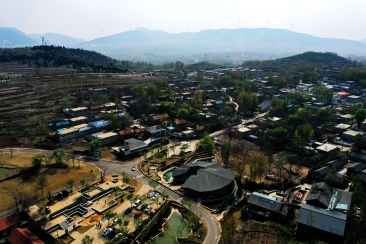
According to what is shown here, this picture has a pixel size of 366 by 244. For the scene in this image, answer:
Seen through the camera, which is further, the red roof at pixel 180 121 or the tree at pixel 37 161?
the red roof at pixel 180 121

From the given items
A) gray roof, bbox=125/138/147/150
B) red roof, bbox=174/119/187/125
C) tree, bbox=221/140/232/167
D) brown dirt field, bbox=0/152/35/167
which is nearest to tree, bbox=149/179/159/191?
gray roof, bbox=125/138/147/150

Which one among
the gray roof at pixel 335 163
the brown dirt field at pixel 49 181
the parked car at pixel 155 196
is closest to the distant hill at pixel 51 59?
the brown dirt field at pixel 49 181

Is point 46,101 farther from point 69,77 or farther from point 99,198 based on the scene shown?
point 99,198

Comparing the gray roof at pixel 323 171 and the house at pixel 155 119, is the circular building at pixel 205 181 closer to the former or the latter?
the gray roof at pixel 323 171

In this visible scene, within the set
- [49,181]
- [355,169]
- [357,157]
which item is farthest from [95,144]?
[357,157]

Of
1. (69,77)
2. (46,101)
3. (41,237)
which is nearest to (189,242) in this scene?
(41,237)

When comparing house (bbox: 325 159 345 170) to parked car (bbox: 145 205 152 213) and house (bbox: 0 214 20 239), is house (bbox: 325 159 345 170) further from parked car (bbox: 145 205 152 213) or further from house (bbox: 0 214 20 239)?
house (bbox: 0 214 20 239)
